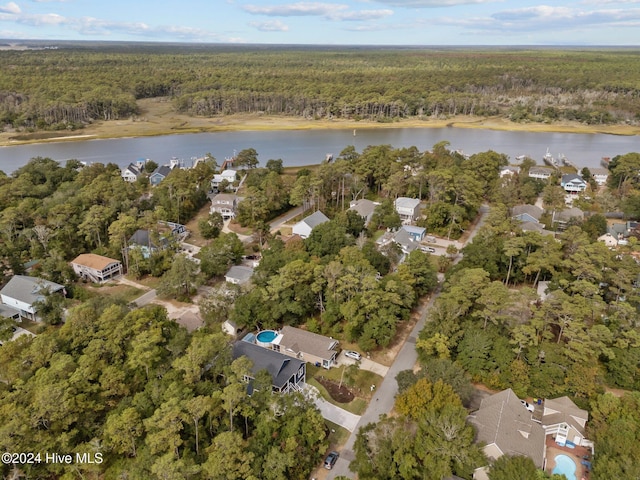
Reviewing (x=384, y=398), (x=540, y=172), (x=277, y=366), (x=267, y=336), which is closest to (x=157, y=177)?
(x=267, y=336)

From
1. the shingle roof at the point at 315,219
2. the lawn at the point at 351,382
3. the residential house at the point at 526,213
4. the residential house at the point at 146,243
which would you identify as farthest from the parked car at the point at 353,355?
the residential house at the point at 526,213

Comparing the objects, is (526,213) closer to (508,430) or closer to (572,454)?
(572,454)

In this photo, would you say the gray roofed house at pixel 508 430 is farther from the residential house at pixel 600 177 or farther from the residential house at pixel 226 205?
the residential house at pixel 600 177

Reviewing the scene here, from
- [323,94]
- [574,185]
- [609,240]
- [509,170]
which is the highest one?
[323,94]

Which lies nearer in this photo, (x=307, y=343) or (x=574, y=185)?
(x=307, y=343)

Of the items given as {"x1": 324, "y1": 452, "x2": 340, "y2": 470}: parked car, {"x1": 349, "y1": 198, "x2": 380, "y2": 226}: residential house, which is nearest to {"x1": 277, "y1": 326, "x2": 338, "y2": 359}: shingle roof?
{"x1": 324, "y1": 452, "x2": 340, "y2": 470}: parked car
